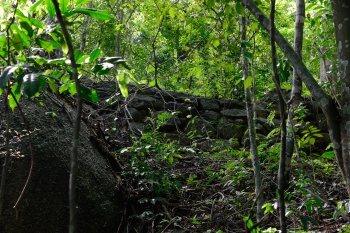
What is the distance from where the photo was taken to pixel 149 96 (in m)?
7.18

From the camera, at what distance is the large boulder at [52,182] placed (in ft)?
10.3

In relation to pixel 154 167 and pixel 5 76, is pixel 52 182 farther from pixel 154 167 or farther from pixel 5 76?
pixel 5 76

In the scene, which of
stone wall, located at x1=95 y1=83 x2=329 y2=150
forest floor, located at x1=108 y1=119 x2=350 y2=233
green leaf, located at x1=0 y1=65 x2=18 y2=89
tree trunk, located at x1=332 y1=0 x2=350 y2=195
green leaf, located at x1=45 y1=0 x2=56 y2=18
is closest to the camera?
green leaf, located at x1=0 y1=65 x2=18 y2=89

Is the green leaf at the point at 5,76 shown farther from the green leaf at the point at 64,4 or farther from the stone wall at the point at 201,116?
the stone wall at the point at 201,116

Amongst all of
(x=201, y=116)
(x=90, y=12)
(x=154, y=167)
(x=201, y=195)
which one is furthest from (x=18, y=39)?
(x=201, y=116)

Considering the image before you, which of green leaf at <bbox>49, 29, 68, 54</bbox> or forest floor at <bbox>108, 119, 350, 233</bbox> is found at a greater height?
green leaf at <bbox>49, 29, 68, 54</bbox>

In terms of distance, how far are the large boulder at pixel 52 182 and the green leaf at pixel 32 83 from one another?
163 centimetres

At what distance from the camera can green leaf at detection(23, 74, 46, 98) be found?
138cm

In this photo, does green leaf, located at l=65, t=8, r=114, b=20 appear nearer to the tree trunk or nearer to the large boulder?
the tree trunk

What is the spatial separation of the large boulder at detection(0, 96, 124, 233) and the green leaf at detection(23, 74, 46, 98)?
1.63 metres

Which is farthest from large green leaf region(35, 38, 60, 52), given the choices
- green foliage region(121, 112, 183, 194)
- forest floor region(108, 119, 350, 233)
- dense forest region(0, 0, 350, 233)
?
green foliage region(121, 112, 183, 194)

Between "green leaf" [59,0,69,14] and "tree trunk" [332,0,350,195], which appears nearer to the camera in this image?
"green leaf" [59,0,69,14]

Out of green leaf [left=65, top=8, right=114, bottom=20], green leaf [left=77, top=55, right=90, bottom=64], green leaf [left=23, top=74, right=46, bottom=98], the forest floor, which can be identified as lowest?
the forest floor

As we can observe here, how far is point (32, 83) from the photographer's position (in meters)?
1.41
